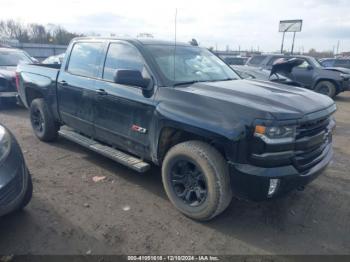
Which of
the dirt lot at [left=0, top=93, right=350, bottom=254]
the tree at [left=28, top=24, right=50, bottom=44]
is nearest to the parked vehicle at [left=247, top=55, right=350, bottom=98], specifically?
the dirt lot at [left=0, top=93, right=350, bottom=254]

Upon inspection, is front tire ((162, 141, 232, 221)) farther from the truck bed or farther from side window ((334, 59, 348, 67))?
side window ((334, 59, 348, 67))

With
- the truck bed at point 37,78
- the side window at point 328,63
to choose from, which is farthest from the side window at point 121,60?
the side window at point 328,63

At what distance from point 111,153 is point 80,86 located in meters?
1.18

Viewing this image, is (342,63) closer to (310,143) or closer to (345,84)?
(345,84)

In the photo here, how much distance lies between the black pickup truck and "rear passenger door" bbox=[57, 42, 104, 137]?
2cm

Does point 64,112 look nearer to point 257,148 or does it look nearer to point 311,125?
point 257,148

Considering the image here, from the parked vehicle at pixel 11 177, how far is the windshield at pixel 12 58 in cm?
786

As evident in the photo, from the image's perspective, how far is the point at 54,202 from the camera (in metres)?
3.75

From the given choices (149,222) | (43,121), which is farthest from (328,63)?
(149,222)

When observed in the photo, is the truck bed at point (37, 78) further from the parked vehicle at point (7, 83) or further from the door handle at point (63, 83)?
the parked vehicle at point (7, 83)

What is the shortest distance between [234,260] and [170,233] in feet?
2.30

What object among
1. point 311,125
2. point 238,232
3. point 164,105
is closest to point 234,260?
point 238,232

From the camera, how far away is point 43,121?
5723mm

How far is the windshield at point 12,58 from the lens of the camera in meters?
9.93
